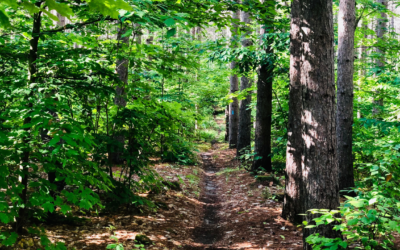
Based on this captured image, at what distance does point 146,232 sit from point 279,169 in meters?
5.98

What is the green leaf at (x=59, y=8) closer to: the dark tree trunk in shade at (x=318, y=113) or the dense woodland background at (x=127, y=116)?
the dense woodland background at (x=127, y=116)

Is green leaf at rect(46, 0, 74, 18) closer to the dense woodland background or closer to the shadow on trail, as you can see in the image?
the dense woodland background

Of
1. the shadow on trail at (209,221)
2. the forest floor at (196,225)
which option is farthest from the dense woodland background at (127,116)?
the shadow on trail at (209,221)

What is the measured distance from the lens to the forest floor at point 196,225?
412 centimetres

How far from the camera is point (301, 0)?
142 inches

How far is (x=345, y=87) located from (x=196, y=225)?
212 inches

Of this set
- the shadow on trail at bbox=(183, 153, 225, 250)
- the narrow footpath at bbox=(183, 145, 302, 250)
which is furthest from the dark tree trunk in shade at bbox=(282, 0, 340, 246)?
the shadow on trail at bbox=(183, 153, 225, 250)

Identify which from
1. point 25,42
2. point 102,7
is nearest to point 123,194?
point 25,42

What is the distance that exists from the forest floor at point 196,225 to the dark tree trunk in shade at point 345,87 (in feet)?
6.26

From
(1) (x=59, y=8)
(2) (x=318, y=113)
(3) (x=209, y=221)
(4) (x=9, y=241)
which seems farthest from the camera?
(3) (x=209, y=221)

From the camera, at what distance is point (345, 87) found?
23.1 feet

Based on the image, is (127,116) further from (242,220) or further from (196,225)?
(242,220)

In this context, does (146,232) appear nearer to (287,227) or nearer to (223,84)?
(287,227)

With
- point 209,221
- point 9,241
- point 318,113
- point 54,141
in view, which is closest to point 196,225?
point 209,221
